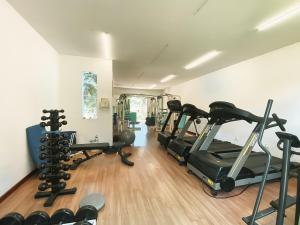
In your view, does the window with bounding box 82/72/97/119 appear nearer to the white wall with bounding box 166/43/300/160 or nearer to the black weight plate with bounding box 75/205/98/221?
the black weight plate with bounding box 75/205/98/221

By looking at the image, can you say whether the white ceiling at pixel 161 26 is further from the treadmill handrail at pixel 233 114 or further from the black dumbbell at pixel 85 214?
the black dumbbell at pixel 85 214

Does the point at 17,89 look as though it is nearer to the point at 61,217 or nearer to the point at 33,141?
the point at 33,141

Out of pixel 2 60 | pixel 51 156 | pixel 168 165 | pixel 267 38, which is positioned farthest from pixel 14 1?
pixel 267 38

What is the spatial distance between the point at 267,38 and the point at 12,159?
5.27 meters

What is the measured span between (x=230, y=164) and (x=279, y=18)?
2571 mm

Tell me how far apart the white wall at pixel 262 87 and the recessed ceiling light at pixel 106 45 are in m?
4.08

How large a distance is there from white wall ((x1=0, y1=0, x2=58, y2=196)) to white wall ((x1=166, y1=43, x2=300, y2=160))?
539 centimetres

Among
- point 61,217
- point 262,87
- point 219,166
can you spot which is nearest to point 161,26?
point 219,166

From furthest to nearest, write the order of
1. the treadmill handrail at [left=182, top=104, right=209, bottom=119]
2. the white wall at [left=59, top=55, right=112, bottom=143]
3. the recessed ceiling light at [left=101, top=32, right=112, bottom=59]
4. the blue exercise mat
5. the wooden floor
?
1. the white wall at [left=59, top=55, right=112, bottom=143]
2. the treadmill handrail at [left=182, top=104, right=209, bottom=119]
3. the recessed ceiling light at [left=101, top=32, right=112, bottom=59]
4. the blue exercise mat
5. the wooden floor

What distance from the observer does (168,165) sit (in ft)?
12.1

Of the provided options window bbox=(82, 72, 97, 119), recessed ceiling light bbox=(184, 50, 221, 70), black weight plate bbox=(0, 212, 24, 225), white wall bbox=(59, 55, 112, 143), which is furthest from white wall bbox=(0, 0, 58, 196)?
recessed ceiling light bbox=(184, 50, 221, 70)

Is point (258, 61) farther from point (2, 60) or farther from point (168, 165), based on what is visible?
point (2, 60)

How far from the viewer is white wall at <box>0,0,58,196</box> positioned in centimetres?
221

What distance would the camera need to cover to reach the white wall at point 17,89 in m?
2.21
